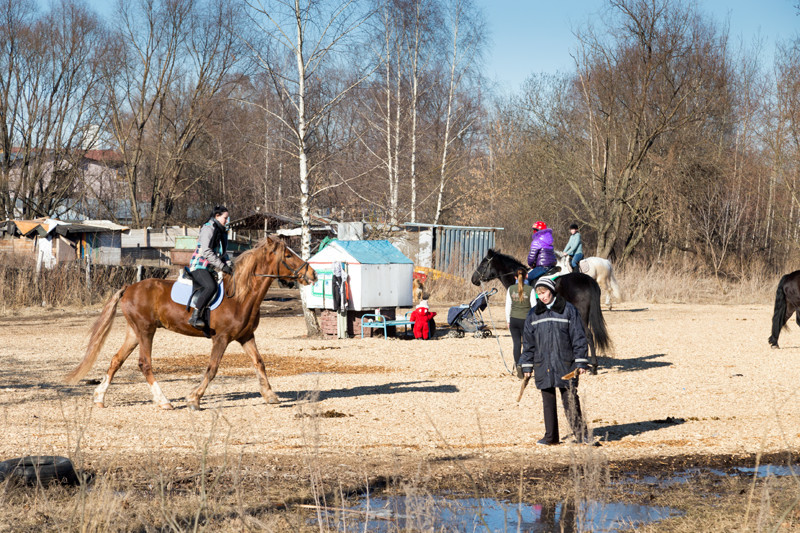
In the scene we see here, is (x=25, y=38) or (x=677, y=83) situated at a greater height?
(x=25, y=38)

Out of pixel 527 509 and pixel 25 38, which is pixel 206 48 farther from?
pixel 527 509

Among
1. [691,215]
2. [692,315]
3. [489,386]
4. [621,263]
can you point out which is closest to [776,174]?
[691,215]

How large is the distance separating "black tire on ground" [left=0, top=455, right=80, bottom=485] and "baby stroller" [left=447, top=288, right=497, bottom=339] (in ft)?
42.0

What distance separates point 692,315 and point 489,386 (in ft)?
45.8

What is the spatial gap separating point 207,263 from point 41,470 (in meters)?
4.30

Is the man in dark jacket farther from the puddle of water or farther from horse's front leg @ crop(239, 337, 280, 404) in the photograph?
horse's front leg @ crop(239, 337, 280, 404)

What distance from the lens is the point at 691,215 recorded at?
37.1 metres

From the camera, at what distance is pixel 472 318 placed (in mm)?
18875

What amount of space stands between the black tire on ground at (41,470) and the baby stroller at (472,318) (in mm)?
12807

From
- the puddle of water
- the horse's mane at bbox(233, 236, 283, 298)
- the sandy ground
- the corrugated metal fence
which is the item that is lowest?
the puddle of water

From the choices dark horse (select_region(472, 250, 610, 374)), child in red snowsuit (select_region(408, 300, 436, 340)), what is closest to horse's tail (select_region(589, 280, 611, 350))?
dark horse (select_region(472, 250, 610, 374))

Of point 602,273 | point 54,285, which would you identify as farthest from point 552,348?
point 54,285

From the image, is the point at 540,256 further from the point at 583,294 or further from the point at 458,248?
the point at 458,248

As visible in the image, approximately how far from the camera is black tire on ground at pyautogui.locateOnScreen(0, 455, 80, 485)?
610cm
